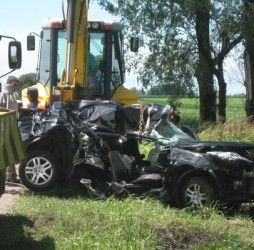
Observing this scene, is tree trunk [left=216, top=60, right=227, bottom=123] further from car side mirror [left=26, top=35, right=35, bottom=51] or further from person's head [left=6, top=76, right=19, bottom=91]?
person's head [left=6, top=76, right=19, bottom=91]

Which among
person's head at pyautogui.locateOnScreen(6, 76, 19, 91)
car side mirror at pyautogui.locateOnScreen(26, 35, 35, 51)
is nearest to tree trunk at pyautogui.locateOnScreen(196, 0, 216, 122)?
car side mirror at pyautogui.locateOnScreen(26, 35, 35, 51)

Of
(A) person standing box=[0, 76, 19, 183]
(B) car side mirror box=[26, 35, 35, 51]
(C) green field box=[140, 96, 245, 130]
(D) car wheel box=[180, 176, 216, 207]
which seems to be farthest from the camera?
(C) green field box=[140, 96, 245, 130]

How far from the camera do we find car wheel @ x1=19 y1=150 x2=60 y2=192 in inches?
396

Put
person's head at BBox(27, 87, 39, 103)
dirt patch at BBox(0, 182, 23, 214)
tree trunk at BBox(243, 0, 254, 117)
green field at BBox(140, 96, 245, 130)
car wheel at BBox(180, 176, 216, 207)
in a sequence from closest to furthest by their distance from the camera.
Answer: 1. car wheel at BBox(180, 176, 216, 207)
2. dirt patch at BBox(0, 182, 23, 214)
3. person's head at BBox(27, 87, 39, 103)
4. tree trunk at BBox(243, 0, 254, 117)
5. green field at BBox(140, 96, 245, 130)

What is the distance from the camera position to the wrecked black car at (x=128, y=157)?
8.77m

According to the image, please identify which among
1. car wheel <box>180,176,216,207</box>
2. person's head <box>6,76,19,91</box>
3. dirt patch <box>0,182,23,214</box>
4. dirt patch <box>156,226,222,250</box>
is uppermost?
person's head <box>6,76,19,91</box>

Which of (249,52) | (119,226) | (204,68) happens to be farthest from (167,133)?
(204,68)

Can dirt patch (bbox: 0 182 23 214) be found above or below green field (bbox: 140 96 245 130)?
below

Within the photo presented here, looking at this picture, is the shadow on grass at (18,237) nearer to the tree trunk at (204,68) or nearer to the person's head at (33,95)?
the person's head at (33,95)

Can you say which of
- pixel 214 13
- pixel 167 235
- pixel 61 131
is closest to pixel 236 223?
pixel 167 235

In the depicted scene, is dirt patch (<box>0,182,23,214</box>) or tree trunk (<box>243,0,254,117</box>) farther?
tree trunk (<box>243,0,254,117</box>)

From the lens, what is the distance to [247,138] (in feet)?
59.2

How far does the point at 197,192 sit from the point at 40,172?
2.71 metres

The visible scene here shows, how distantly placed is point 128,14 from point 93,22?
1094cm
